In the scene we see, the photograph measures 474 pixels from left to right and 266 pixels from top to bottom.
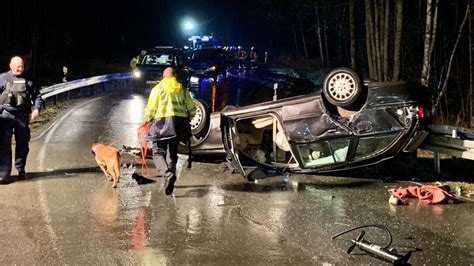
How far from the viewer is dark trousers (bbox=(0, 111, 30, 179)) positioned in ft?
26.1

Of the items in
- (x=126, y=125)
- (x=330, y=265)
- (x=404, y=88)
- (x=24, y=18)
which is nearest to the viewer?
(x=330, y=265)

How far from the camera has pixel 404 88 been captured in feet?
24.9

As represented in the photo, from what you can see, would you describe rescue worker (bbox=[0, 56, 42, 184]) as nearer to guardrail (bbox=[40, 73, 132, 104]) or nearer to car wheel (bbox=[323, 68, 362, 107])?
car wheel (bbox=[323, 68, 362, 107])

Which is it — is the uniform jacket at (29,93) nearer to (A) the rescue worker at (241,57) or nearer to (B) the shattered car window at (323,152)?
(B) the shattered car window at (323,152)

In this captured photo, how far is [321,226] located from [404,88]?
2.49m

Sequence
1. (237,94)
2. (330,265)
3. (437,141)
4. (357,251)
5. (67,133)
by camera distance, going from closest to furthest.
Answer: (330,265) → (357,251) → (437,141) → (67,133) → (237,94)

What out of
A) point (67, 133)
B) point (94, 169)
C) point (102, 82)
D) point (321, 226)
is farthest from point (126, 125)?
point (102, 82)

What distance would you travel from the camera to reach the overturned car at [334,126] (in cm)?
762

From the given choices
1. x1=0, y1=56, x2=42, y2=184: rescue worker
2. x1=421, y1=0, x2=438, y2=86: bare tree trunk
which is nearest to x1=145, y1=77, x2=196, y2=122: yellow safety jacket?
x1=0, y1=56, x2=42, y2=184: rescue worker

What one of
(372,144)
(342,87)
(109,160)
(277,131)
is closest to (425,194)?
(372,144)

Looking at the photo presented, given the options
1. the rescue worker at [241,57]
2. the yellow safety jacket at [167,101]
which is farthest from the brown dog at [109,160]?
the rescue worker at [241,57]

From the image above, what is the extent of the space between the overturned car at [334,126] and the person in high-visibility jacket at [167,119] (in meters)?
0.94

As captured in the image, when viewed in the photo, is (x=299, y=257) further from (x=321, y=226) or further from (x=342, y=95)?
(x=342, y=95)

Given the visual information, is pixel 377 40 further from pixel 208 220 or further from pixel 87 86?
pixel 208 220
